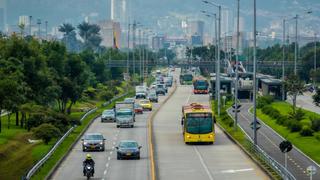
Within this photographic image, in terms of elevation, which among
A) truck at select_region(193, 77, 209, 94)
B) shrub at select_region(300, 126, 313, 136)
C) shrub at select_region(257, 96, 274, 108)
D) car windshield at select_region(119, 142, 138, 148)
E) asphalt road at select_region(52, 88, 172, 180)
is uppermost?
truck at select_region(193, 77, 209, 94)

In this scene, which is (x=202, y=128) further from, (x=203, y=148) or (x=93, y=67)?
(x=93, y=67)

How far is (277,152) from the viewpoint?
7112cm

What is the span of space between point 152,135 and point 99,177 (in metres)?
27.9

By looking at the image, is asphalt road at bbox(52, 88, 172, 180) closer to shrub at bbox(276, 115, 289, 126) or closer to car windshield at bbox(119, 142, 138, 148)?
car windshield at bbox(119, 142, 138, 148)

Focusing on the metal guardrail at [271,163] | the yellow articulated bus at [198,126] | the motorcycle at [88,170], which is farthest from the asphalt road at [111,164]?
the metal guardrail at [271,163]

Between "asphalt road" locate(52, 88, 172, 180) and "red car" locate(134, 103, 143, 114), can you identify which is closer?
"asphalt road" locate(52, 88, 172, 180)

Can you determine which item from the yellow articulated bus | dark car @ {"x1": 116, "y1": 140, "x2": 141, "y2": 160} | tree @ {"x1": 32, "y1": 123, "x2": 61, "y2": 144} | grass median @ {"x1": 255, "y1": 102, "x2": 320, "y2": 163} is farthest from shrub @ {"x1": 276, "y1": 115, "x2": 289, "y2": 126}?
dark car @ {"x1": 116, "y1": 140, "x2": 141, "y2": 160}

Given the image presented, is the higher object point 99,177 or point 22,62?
point 22,62

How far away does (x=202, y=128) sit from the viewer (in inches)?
2931

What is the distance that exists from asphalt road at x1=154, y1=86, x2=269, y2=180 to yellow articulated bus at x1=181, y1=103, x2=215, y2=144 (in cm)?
71

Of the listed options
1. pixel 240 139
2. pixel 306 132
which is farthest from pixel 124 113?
pixel 306 132

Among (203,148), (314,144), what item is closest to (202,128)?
(203,148)

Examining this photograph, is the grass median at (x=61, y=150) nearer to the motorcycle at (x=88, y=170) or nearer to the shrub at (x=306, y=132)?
the motorcycle at (x=88, y=170)

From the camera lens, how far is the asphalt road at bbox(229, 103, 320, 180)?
59250 millimetres
